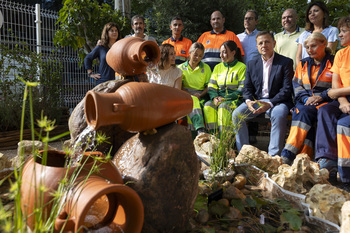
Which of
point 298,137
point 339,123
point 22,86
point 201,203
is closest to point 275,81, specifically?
point 298,137

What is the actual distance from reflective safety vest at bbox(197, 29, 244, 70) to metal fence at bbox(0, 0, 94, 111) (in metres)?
3.83

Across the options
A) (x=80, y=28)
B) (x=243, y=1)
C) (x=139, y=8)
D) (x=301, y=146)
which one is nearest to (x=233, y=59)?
(x=301, y=146)

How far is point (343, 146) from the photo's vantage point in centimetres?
356

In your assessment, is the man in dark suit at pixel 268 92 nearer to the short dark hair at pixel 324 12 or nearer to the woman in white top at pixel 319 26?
the woman in white top at pixel 319 26

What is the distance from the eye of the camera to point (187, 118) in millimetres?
5164

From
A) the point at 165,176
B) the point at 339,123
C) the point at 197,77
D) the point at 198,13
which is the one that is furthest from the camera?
the point at 198,13

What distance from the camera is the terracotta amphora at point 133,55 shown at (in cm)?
217

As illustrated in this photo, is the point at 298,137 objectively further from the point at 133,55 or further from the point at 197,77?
the point at 133,55

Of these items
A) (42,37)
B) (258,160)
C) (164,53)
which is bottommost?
(258,160)

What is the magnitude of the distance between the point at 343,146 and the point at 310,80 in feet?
4.02

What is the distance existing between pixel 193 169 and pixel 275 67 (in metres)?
3.33

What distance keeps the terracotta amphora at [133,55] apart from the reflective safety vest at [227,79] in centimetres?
301

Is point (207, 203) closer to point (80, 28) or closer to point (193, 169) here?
point (193, 169)

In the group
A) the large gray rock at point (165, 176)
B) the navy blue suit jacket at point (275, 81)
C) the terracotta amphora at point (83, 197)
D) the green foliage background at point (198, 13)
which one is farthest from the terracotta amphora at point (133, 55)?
the green foliage background at point (198, 13)
